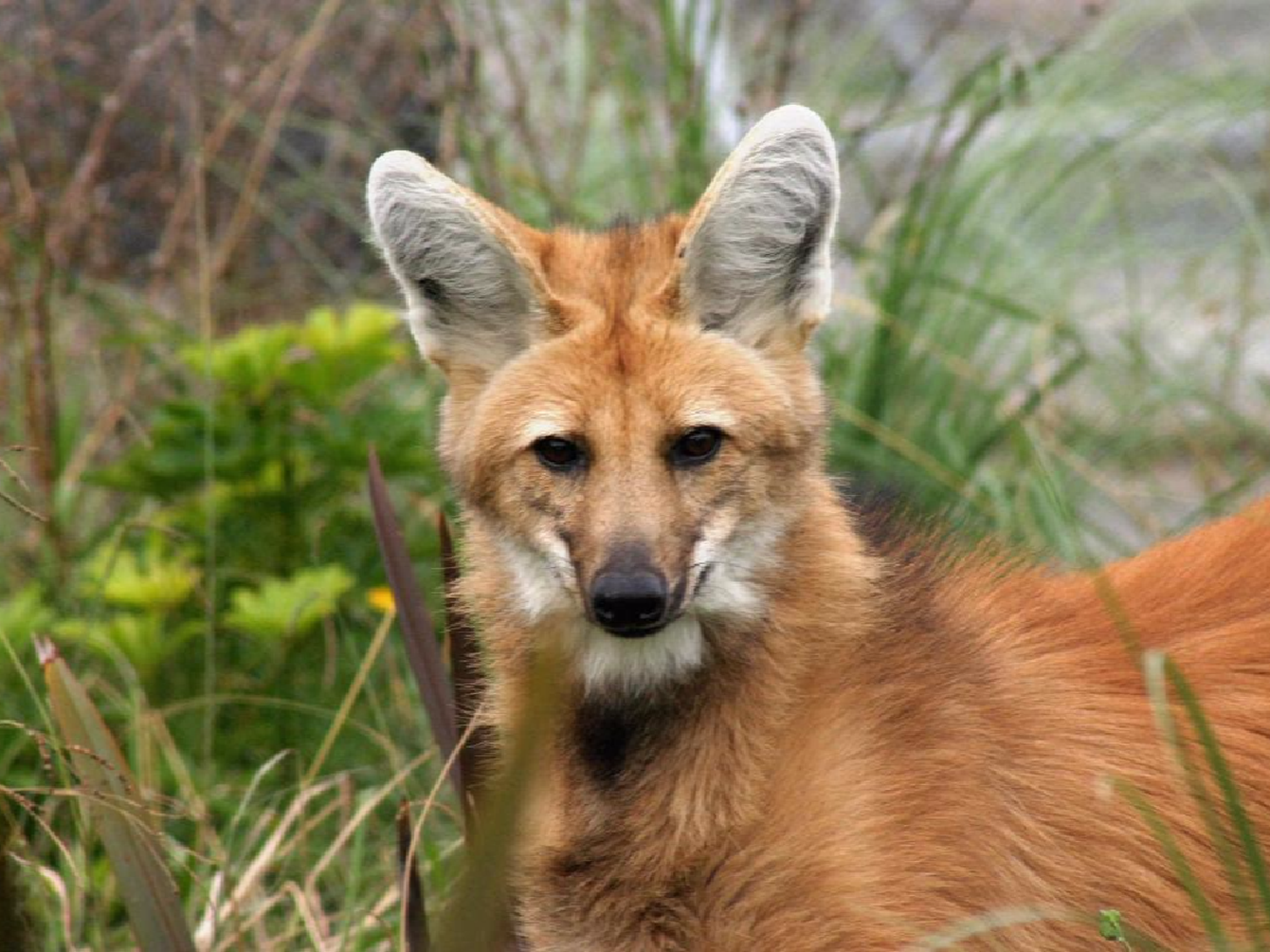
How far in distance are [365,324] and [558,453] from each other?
64.7 inches

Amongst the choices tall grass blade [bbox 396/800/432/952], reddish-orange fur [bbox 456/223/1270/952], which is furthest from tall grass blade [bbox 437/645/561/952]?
tall grass blade [bbox 396/800/432/952]

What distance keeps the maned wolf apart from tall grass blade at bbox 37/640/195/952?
1.84 feet

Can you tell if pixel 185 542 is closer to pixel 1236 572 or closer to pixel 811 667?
pixel 811 667

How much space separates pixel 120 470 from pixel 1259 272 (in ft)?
12.1

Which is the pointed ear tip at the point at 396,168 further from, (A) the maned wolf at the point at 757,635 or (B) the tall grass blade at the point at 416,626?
(B) the tall grass blade at the point at 416,626

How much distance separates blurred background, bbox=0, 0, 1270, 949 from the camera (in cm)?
391

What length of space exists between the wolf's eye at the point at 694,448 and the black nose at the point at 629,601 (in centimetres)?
23

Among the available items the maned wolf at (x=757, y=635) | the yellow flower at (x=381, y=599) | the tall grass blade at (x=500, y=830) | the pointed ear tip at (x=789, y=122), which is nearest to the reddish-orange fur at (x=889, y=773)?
the maned wolf at (x=757, y=635)

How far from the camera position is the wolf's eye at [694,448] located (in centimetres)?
260

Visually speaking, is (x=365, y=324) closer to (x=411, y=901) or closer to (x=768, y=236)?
(x=768, y=236)

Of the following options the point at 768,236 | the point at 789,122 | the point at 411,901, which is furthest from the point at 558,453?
the point at 411,901

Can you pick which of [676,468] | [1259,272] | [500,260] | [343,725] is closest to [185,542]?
[343,725]

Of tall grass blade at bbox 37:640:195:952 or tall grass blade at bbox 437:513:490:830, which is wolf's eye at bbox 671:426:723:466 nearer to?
tall grass blade at bbox 437:513:490:830

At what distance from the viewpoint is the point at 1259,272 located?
5.55 meters
